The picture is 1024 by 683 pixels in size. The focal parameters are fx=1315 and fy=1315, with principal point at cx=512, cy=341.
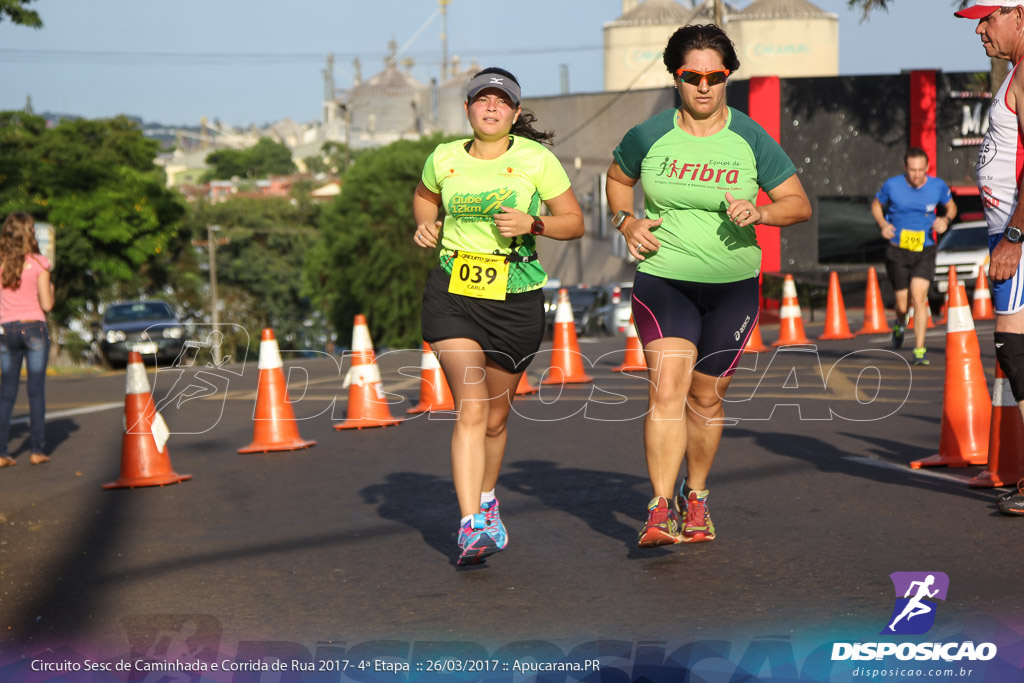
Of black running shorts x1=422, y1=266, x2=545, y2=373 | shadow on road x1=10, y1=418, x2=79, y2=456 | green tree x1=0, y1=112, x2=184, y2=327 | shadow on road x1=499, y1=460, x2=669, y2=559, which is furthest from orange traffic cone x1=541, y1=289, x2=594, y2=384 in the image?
green tree x1=0, y1=112, x2=184, y2=327

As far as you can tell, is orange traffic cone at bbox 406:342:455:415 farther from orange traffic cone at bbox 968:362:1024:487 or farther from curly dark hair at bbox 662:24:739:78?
curly dark hair at bbox 662:24:739:78

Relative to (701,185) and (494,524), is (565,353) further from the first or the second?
(701,185)

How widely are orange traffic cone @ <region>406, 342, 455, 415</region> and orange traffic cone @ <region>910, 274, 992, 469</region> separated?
5297mm

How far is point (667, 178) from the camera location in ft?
18.9

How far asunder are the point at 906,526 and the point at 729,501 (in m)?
1.11

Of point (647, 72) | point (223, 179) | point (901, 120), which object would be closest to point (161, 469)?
point (901, 120)

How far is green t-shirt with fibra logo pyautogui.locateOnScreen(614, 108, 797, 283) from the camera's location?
572 cm

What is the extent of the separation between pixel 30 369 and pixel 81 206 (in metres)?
33.0

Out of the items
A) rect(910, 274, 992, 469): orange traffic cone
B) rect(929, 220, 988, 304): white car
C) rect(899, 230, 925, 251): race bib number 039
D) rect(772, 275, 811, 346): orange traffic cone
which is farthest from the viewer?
rect(929, 220, 988, 304): white car

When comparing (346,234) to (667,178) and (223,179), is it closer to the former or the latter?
(667,178)

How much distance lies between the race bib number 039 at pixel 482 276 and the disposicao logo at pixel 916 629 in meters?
2.06

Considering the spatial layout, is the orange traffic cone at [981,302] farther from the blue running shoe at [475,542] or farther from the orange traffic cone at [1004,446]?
the blue running shoe at [475,542]

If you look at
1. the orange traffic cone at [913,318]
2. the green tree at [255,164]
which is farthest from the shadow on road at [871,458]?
the green tree at [255,164]

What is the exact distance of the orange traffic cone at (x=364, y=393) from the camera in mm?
11266
